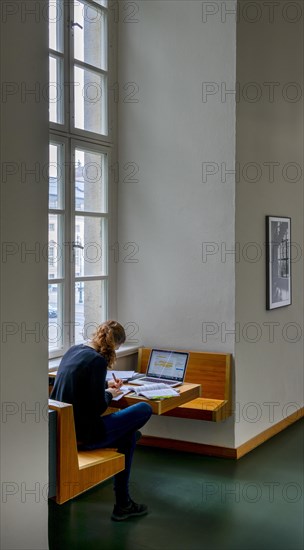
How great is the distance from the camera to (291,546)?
372 centimetres

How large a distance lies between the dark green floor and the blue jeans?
194 millimetres

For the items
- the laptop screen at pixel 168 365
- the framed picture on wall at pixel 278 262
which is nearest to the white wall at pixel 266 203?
the framed picture on wall at pixel 278 262

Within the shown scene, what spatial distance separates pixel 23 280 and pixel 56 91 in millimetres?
2453

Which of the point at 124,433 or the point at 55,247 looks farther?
the point at 55,247

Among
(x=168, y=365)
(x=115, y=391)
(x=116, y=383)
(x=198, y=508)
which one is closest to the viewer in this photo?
(x=198, y=508)

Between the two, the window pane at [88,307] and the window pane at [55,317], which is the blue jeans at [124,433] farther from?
the window pane at [88,307]

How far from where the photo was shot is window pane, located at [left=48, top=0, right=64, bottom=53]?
201 inches

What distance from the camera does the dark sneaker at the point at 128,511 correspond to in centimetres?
409

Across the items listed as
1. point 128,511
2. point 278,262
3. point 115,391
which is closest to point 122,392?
point 115,391

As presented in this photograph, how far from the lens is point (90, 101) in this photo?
5.53m

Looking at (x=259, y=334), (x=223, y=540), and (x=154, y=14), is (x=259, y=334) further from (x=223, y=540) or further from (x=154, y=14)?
(x=154, y=14)

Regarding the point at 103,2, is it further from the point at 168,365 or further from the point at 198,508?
the point at 198,508

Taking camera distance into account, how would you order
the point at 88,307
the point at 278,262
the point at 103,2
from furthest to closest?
the point at 278,262 → the point at 103,2 → the point at 88,307

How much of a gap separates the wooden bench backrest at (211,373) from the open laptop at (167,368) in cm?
57
